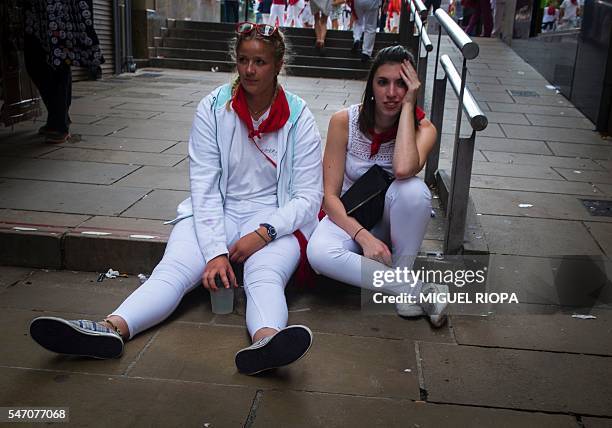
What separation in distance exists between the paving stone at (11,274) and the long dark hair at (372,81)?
1.78 m

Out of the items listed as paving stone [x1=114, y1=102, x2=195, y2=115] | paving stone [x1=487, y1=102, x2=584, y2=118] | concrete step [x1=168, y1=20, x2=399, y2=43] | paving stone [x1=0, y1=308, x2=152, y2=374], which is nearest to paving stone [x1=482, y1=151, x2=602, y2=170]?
paving stone [x1=487, y1=102, x2=584, y2=118]

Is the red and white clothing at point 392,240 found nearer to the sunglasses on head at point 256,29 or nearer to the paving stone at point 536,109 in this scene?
the sunglasses on head at point 256,29

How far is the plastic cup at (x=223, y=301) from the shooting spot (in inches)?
111

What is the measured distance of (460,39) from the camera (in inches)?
133

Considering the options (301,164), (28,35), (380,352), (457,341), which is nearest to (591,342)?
(457,341)

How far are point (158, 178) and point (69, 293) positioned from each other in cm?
141

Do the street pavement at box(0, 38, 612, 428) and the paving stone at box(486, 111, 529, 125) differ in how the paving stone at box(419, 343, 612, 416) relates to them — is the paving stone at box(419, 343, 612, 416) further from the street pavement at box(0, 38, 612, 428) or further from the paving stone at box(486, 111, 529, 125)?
the paving stone at box(486, 111, 529, 125)

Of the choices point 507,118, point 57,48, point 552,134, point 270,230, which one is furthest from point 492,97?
point 270,230

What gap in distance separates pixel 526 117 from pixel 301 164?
507 centimetres

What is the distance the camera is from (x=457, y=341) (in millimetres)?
2693

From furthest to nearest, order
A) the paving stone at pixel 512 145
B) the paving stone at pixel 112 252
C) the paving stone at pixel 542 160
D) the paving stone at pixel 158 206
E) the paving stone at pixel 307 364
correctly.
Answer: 1. the paving stone at pixel 512 145
2. the paving stone at pixel 542 160
3. the paving stone at pixel 158 206
4. the paving stone at pixel 112 252
5. the paving stone at pixel 307 364

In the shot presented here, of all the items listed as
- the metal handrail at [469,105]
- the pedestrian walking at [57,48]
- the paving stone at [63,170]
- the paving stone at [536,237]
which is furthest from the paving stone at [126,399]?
the pedestrian walking at [57,48]

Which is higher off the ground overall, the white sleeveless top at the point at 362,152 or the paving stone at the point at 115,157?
the white sleeveless top at the point at 362,152

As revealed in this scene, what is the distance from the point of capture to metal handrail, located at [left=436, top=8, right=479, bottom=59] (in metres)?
3.10
